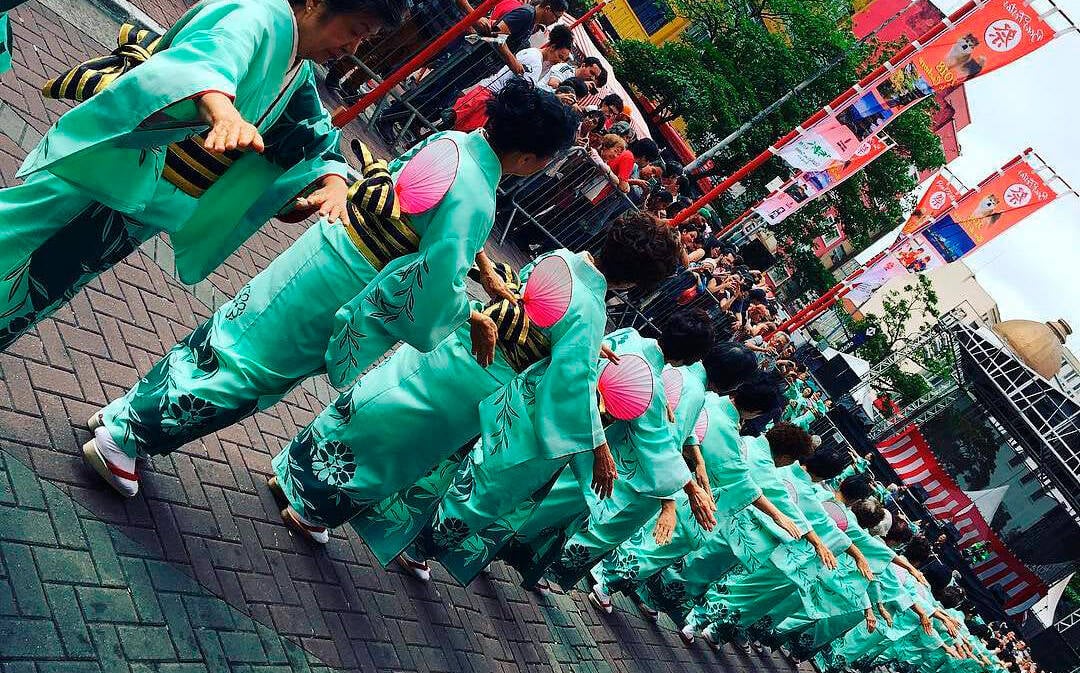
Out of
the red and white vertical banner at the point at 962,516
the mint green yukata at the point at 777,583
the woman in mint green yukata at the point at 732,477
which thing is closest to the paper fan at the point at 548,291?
the woman in mint green yukata at the point at 732,477

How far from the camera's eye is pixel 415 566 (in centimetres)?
475

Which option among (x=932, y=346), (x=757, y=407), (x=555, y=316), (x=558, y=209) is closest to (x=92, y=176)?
(x=555, y=316)

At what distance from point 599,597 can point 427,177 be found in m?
3.86

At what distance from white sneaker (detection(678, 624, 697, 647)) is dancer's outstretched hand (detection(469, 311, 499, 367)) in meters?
4.64

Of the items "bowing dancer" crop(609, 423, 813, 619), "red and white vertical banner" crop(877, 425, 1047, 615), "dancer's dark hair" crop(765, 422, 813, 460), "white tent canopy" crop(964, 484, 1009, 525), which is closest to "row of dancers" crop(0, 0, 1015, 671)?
"bowing dancer" crop(609, 423, 813, 619)

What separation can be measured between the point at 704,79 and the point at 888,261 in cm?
564

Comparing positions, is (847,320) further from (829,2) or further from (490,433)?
(490,433)

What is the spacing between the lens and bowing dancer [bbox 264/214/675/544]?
12.8 ft

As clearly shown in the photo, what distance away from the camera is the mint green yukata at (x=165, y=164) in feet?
8.56

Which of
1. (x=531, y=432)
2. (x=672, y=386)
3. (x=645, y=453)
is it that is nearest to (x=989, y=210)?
(x=672, y=386)

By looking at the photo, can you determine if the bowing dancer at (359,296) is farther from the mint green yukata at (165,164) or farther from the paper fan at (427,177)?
the mint green yukata at (165,164)

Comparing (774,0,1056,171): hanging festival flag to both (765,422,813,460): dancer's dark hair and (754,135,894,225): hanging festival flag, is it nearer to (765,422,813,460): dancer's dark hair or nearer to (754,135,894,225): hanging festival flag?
(754,135,894,225): hanging festival flag

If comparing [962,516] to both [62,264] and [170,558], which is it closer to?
[170,558]

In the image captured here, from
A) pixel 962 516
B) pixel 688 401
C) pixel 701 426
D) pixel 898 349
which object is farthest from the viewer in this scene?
pixel 898 349
